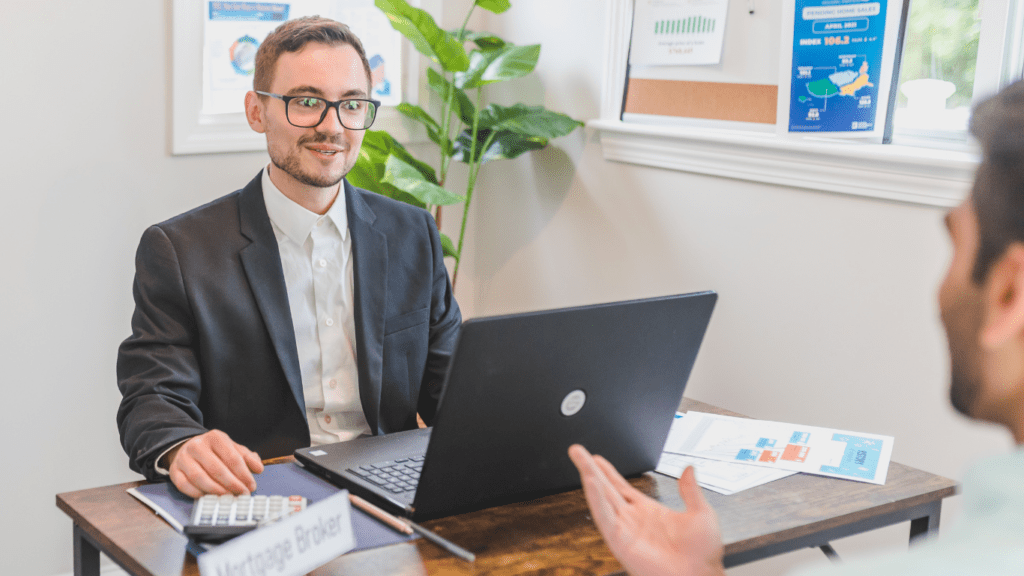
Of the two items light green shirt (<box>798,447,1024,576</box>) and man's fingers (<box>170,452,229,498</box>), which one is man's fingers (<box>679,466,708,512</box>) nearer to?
light green shirt (<box>798,447,1024,576</box>)

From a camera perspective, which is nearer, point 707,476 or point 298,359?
point 707,476

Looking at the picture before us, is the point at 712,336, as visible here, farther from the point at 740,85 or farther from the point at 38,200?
the point at 38,200

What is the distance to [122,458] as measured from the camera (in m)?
2.75

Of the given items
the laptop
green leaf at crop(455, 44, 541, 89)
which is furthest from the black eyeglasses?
green leaf at crop(455, 44, 541, 89)

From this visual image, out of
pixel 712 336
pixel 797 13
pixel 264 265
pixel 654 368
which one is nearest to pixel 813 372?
pixel 712 336

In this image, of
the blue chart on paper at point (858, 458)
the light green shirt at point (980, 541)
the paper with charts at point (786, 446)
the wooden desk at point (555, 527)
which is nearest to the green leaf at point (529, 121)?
the paper with charts at point (786, 446)

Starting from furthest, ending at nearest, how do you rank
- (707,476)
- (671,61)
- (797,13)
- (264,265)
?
(671,61) < (797,13) < (264,265) < (707,476)

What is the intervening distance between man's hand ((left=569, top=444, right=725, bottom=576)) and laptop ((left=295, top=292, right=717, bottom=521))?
0.49 ft

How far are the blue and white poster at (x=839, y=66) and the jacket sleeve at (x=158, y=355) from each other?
1486mm

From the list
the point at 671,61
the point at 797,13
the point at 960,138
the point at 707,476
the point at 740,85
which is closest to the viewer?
the point at 707,476

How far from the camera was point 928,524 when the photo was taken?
4.95 feet

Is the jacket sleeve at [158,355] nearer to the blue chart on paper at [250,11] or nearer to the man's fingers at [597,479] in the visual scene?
the man's fingers at [597,479]

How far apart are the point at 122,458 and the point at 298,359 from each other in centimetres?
126

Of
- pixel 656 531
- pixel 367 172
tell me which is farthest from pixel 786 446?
pixel 367 172
